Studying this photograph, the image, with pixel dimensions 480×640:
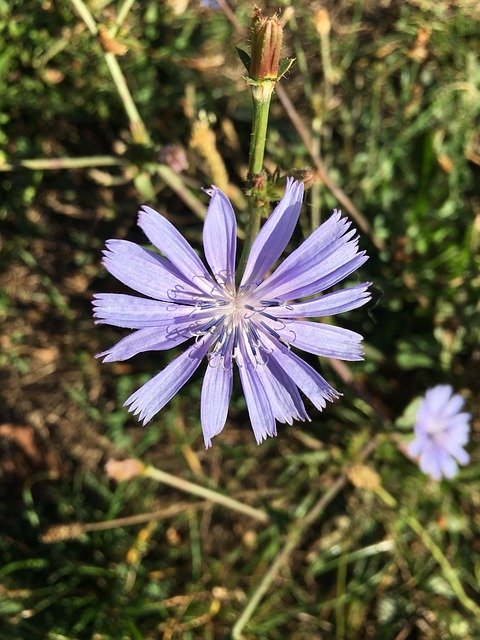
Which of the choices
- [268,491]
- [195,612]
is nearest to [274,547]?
[268,491]

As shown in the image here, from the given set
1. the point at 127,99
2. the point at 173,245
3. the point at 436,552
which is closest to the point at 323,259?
the point at 173,245

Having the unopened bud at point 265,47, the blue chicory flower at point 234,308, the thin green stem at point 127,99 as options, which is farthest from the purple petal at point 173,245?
the thin green stem at point 127,99

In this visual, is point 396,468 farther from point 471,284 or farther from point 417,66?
point 417,66

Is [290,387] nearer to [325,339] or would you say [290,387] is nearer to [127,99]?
[325,339]

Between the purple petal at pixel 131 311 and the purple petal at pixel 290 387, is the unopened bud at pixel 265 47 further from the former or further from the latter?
the purple petal at pixel 290 387

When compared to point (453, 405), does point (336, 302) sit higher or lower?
higher

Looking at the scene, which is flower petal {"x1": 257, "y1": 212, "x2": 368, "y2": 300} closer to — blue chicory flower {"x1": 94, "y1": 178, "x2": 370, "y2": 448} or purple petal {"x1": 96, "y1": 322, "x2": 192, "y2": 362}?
blue chicory flower {"x1": 94, "y1": 178, "x2": 370, "y2": 448}

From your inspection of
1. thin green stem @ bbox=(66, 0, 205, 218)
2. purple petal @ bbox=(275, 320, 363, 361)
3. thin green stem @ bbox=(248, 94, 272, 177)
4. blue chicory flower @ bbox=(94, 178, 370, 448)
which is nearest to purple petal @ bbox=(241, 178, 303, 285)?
blue chicory flower @ bbox=(94, 178, 370, 448)
